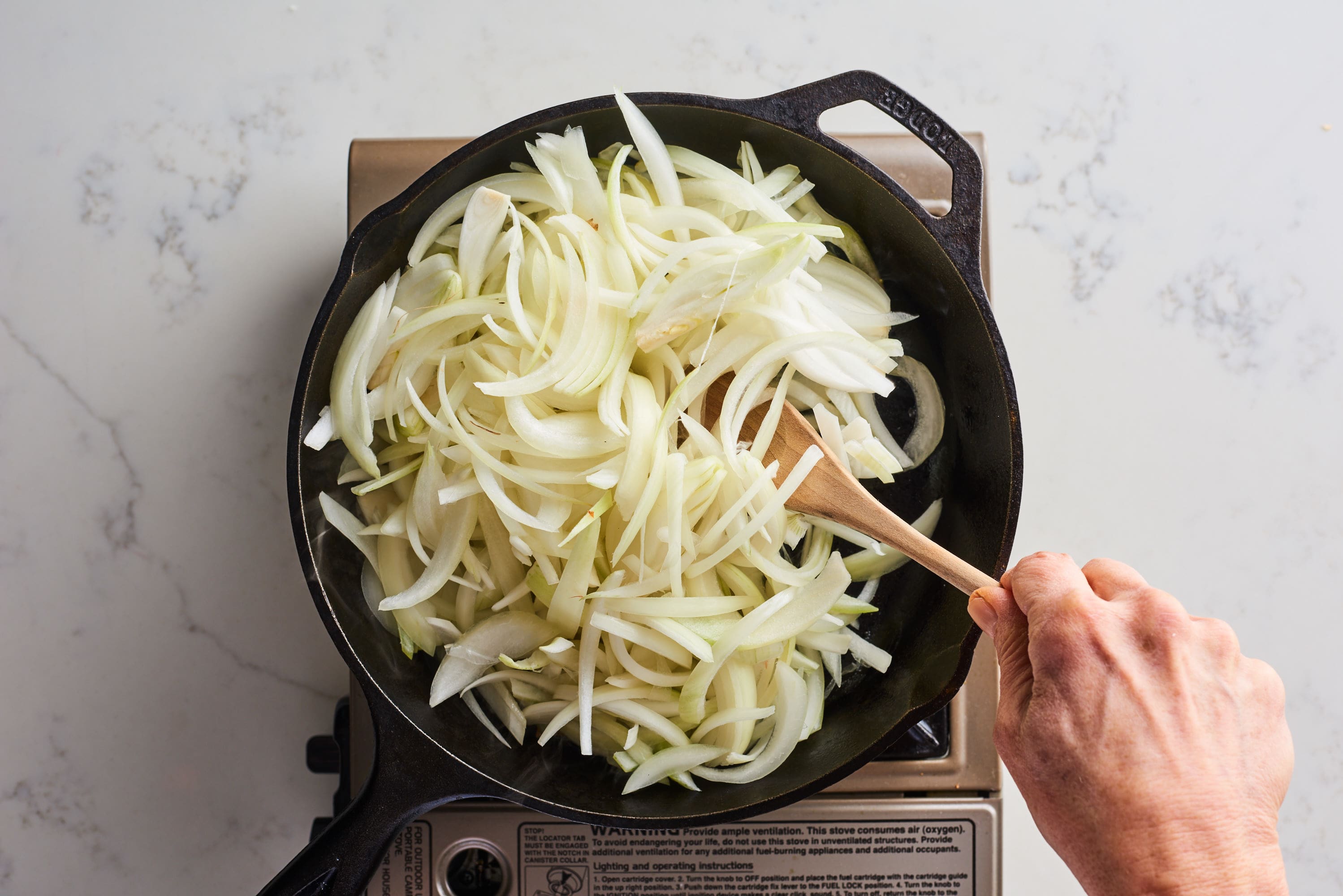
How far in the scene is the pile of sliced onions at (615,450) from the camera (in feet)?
3.21

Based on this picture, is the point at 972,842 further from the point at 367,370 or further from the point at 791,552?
the point at 367,370

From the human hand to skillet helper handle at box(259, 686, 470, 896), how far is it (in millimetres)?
586

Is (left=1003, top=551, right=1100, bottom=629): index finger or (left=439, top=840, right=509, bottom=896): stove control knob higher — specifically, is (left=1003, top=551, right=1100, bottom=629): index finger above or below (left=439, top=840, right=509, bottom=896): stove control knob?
above

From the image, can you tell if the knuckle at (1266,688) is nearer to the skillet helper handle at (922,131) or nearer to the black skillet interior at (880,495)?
the black skillet interior at (880,495)

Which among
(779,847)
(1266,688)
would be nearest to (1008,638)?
(1266,688)

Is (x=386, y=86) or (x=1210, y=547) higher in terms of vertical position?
(x=386, y=86)

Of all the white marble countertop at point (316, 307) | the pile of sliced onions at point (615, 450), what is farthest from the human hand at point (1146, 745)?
the white marble countertop at point (316, 307)

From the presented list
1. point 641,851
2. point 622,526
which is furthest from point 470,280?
point 641,851

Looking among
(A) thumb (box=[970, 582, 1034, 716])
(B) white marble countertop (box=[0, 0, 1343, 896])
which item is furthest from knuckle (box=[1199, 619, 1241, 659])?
(B) white marble countertop (box=[0, 0, 1343, 896])

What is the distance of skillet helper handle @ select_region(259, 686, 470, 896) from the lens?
921mm

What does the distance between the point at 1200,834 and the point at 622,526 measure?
24.0 inches

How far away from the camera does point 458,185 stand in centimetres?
105

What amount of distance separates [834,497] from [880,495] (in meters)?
0.16

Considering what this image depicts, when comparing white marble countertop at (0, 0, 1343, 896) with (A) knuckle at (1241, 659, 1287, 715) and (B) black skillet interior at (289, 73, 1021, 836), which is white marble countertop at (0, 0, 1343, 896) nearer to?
(B) black skillet interior at (289, 73, 1021, 836)
